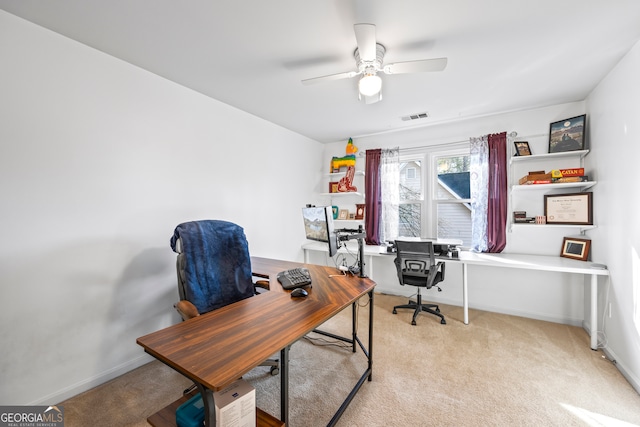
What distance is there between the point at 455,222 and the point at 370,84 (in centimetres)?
267

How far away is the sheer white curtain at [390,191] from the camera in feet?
12.7

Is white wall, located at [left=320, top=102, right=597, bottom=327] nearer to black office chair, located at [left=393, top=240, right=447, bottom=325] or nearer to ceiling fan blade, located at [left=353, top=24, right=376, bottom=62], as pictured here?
black office chair, located at [left=393, top=240, right=447, bottom=325]

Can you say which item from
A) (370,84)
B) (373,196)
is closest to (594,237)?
(373,196)

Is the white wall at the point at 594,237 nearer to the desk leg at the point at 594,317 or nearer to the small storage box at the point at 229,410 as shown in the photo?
the desk leg at the point at 594,317

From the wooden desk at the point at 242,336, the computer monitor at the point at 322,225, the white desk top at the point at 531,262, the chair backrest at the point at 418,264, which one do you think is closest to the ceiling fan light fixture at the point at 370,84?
the computer monitor at the point at 322,225

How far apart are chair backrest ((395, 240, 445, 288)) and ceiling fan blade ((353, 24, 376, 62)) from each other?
79.1 inches

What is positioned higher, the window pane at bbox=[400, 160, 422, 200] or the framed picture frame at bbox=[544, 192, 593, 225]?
the window pane at bbox=[400, 160, 422, 200]

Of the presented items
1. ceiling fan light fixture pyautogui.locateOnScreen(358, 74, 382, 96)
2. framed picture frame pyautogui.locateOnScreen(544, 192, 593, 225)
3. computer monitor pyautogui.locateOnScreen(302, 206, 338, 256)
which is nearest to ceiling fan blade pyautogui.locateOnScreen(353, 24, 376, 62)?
ceiling fan light fixture pyautogui.locateOnScreen(358, 74, 382, 96)

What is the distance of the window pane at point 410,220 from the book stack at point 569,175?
1.56 meters

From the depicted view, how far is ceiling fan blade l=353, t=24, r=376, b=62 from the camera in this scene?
144 cm

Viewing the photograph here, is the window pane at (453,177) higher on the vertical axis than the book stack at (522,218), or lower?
higher

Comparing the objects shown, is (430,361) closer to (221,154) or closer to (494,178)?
(494,178)

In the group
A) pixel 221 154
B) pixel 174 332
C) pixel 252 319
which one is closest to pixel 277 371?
pixel 252 319

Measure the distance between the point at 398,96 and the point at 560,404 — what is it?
283 cm
